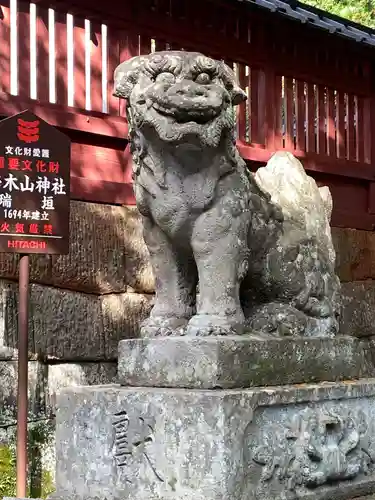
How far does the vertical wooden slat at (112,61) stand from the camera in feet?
18.0

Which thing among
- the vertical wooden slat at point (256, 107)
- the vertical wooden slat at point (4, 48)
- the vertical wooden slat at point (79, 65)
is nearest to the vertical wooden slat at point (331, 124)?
the vertical wooden slat at point (256, 107)

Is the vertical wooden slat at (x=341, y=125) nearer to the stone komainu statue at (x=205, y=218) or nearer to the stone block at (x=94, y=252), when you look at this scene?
the stone block at (x=94, y=252)

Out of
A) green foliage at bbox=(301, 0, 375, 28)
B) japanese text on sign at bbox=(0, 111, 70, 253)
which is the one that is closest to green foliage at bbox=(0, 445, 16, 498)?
japanese text on sign at bbox=(0, 111, 70, 253)

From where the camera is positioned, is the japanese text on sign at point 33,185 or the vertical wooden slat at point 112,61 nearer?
the japanese text on sign at point 33,185

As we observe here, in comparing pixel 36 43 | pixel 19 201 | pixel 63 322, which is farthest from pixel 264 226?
pixel 36 43

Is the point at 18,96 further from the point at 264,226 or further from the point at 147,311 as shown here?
the point at 264,226

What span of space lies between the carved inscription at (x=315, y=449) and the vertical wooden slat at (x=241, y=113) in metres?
3.30

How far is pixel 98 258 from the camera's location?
534cm

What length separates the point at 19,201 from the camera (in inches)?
169

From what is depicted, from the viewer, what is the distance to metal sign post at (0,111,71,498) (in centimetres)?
423

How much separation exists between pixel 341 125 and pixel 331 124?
18cm

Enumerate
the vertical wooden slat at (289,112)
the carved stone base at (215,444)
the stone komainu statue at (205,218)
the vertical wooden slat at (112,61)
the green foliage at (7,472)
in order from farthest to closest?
the vertical wooden slat at (289,112), the vertical wooden slat at (112,61), the green foliage at (7,472), the stone komainu statue at (205,218), the carved stone base at (215,444)

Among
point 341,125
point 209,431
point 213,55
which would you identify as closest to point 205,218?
point 209,431

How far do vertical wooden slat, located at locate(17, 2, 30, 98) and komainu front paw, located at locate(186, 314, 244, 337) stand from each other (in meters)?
2.53
